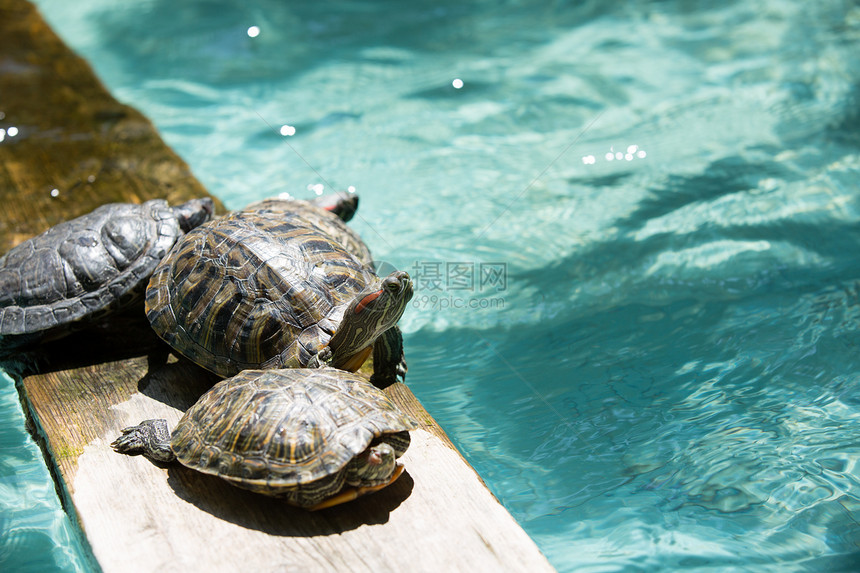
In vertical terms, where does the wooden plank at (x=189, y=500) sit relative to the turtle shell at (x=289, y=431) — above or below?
below

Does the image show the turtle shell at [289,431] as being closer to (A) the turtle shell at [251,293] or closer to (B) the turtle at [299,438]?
(B) the turtle at [299,438]

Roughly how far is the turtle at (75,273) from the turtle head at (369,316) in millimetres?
1190

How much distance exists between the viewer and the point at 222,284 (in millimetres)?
3098

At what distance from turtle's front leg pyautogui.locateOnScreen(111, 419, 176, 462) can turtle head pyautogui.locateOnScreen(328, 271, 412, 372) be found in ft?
2.52

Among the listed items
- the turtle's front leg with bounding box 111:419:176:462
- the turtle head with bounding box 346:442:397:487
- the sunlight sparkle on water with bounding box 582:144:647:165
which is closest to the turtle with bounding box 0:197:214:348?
the turtle's front leg with bounding box 111:419:176:462

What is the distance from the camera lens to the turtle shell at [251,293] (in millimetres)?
3000

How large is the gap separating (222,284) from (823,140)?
225 inches

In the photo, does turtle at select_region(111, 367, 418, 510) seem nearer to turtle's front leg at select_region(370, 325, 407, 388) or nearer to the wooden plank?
the wooden plank

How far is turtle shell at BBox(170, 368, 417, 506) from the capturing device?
7.84 feet

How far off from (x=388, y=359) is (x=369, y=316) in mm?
501

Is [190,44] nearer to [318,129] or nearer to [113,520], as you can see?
[318,129]

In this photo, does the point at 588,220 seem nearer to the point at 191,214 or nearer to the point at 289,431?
the point at 191,214

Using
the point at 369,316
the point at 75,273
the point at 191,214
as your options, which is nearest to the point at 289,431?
the point at 369,316

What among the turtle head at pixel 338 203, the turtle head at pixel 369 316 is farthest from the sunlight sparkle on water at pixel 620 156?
the turtle head at pixel 369 316
